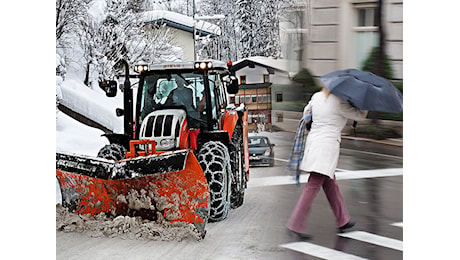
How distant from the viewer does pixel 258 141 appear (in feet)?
11.8

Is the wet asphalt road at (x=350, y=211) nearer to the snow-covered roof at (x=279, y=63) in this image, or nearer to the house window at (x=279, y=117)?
the house window at (x=279, y=117)

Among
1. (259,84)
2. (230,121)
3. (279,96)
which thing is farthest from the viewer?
(230,121)

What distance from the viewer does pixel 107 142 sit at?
435cm

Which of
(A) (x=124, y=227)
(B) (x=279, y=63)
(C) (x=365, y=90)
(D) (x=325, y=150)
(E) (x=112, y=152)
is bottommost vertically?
(A) (x=124, y=227)

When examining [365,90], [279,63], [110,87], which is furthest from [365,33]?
[110,87]

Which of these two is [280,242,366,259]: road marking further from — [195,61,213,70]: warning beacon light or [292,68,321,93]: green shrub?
[195,61,213,70]: warning beacon light

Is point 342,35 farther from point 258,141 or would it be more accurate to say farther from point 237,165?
point 237,165

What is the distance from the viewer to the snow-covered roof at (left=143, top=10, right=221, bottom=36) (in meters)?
3.76

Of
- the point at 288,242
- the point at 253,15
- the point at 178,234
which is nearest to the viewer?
the point at 288,242

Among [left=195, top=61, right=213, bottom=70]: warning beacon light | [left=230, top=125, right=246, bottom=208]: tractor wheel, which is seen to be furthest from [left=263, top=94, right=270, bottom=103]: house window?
[left=230, top=125, right=246, bottom=208]: tractor wheel

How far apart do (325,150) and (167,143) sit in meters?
1.59
